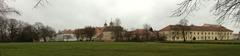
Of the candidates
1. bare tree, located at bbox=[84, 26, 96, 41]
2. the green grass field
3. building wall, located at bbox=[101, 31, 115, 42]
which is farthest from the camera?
bare tree, located at bbox=[84, 26, 96, 41]

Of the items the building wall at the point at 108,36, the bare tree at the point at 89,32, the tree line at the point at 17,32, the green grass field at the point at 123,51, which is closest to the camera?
the green grass field at the point at 123,51

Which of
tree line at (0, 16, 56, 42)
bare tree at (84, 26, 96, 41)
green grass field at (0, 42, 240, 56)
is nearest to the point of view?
green grass field at (0, 42, 240, 56)

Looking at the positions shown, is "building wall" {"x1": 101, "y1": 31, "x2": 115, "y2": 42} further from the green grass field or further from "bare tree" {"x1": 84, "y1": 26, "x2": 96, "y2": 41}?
the green grass field

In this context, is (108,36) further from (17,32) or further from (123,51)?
(123,51)

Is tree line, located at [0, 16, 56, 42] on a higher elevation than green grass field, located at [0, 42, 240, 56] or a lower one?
higher

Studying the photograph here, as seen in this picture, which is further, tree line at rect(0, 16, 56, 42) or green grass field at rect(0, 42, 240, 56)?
tree line at rect(0, 16, 56, 42)

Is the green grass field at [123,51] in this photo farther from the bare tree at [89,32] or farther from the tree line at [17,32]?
the bare tree at [89,32]

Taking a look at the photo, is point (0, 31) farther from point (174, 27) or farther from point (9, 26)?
point (174, 27)

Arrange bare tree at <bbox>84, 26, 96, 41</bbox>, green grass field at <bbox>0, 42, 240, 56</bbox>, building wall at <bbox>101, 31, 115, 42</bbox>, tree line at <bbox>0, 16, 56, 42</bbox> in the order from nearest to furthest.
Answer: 1. green grass field at <bbox>0, 42, 240, 56</bbox>
2. tree line at <bbox>0, 16, 56, 42</bbox>
3. building wall at <bbox>101, 31, 115, 42</bbox>
4. bare tree at <bbox>84, 26, 96, 41</bbox>

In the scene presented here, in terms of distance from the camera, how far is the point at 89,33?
171375 millimetres

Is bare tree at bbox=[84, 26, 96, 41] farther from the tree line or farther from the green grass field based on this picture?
the green grass field

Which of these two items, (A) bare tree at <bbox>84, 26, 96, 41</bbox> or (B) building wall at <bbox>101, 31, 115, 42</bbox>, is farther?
(A) bare tree at <bbox>84, 26, 96, 41</bbox>

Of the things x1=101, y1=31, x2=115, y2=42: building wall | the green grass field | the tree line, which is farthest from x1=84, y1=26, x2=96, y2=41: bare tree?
the green grass field

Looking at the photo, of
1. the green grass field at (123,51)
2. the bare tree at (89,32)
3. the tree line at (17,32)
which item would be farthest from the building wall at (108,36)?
the green grass field at (123,51)
